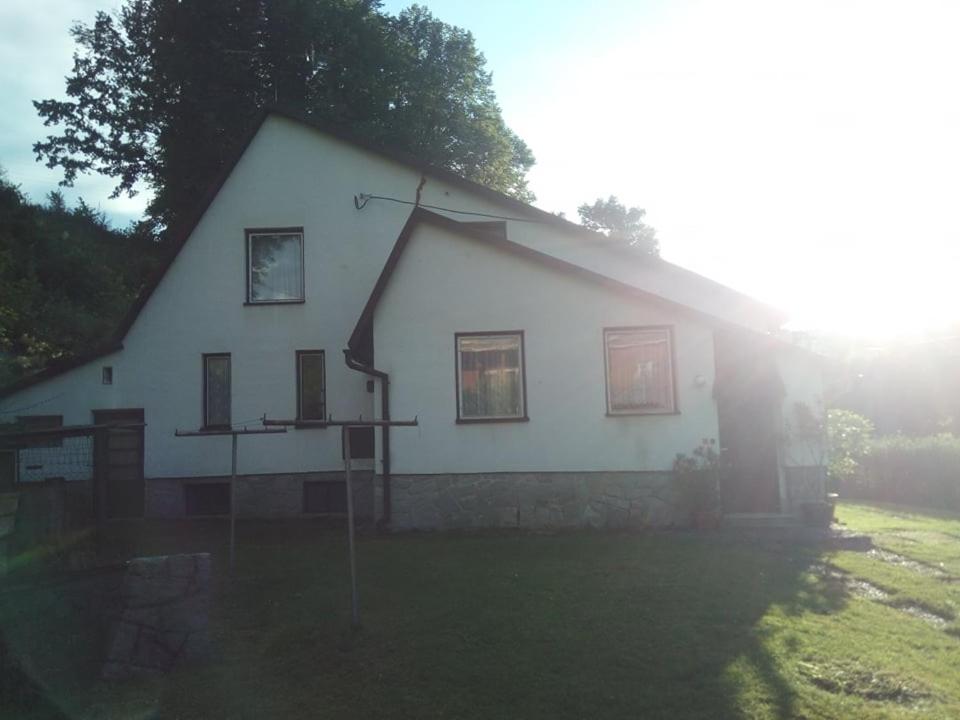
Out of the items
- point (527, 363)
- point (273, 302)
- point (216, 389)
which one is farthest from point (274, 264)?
point (527, 363)

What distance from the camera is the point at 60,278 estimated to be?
28.5 m

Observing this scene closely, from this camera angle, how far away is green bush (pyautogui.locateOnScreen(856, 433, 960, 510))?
18375mm

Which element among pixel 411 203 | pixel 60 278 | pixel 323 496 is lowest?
pixel 323 496

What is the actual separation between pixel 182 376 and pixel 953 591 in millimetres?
12633

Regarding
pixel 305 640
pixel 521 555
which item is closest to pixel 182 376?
pixel 521 555

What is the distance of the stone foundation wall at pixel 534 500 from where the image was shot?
11180mm

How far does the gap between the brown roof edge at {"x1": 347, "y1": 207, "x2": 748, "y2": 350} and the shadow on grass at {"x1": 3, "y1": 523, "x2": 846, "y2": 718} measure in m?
3.86

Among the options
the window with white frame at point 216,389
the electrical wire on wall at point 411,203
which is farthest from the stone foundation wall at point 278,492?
the electrical wire on wall at point 411,203

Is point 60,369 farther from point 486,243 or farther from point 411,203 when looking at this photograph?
point 486,243

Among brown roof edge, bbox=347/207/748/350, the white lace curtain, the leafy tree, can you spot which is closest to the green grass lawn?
brown roof edge, bbox=347/207/748/350

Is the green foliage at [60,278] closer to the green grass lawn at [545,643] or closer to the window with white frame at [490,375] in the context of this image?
the window with white frame at [490,375]

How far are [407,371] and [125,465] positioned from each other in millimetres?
6599

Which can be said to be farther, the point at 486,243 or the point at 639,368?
the point at 486,243

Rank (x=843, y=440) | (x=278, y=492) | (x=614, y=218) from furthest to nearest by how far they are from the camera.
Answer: (x=614, y=218), (x=278, y=492), (x=843, y=440)
